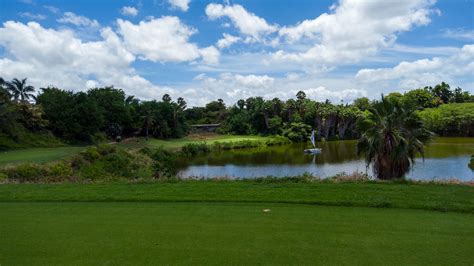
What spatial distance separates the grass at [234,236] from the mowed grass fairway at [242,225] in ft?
0.05

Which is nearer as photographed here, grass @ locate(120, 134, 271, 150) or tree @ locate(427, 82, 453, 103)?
grass @ locate(120, 134, 271, 150)

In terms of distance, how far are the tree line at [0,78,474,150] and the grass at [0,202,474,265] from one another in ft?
37.7

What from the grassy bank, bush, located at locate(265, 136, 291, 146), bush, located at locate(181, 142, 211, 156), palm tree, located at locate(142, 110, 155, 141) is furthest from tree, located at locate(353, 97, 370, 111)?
the grassy bank

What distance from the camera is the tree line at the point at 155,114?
4792cm

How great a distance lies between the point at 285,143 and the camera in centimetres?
7838

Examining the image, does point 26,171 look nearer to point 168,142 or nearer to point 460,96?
point 168,142

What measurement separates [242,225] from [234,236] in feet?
2.37

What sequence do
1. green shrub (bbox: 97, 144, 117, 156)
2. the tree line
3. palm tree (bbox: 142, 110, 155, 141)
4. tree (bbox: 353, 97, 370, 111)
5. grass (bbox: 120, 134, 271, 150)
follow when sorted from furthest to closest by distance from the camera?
tree (bbox: 353, 97, 370, 111) < palm tree (bbox: 142, 110, 155, 141) < grass (bbox: 120, 134, 271, 150) < the tree line < green shrub (bbox: 97, 144, 117, 156)

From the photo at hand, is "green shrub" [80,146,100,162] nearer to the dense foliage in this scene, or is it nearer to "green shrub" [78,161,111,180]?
"green shrub" [78,161,111,180]

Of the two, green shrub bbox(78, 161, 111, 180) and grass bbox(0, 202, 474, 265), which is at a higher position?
grass bbox(0, 202, 474, 265)

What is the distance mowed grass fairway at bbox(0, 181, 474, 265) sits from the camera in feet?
16.9

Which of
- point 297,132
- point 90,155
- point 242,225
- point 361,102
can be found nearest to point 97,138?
point 90,155

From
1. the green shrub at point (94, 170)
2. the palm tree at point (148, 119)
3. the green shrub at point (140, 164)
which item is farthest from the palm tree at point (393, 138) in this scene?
the palm tree at point (148, 119)

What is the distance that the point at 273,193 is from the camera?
32.6 feet
